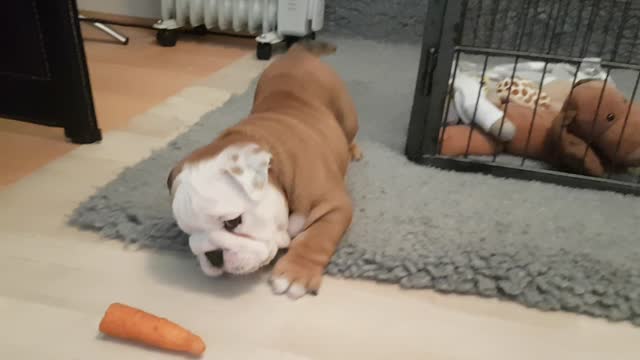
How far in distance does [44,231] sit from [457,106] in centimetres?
87

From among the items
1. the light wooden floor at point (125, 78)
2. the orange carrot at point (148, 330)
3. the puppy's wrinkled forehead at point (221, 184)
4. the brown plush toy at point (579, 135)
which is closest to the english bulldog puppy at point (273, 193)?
the puppy's wrinkled forehead at point (221, 184)

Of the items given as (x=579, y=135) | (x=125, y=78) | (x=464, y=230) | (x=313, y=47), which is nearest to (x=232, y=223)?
(x=464, y=230)

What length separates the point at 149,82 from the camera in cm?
181

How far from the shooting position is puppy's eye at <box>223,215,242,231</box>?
2.62ft

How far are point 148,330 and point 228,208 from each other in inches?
7.2

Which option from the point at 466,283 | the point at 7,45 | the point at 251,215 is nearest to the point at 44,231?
the point at 251,215

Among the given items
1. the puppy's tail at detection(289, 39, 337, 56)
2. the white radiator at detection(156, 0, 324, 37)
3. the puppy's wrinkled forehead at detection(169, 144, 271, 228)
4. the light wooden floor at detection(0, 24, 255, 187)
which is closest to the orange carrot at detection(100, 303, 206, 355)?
the puppy's wrinkled forehead at detection(169, 144, 271, 228)

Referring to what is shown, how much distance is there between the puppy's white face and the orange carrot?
0.35 ft

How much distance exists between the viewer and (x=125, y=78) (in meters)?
1.83

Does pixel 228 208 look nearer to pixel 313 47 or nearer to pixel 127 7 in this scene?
pixel 313 47

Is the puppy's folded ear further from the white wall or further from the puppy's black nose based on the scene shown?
the white wall

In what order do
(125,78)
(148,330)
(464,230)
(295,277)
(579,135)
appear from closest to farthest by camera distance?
(148,330) < (295,277) < (464,230) < (579,135) < (125,78)

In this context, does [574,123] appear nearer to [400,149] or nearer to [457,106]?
[457,106]

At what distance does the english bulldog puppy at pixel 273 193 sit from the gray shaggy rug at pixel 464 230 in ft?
0.20
